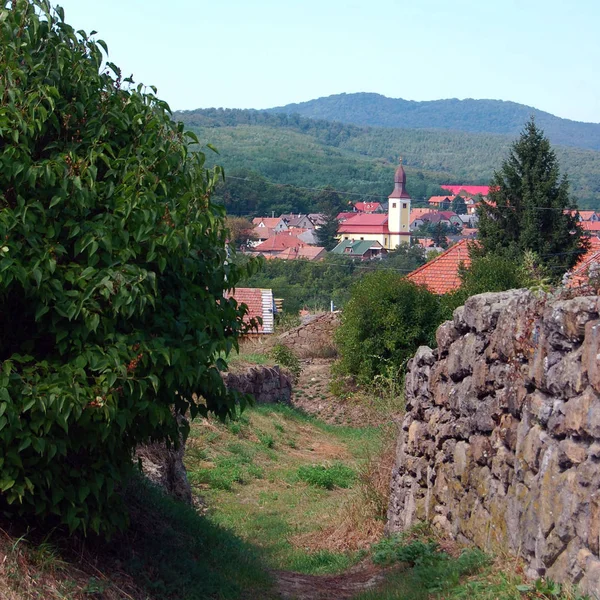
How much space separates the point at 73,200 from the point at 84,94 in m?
0.88

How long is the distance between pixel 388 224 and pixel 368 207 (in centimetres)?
1061

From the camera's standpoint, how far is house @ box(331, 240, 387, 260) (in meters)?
87.0

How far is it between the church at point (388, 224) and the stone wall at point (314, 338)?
7579 centimetres

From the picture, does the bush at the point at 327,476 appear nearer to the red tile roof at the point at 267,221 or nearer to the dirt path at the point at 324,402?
the dirt path at the point at 324,402

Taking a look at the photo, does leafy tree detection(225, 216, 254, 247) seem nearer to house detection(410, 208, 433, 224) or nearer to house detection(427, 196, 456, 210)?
house detection(410, 208, 433, 224)

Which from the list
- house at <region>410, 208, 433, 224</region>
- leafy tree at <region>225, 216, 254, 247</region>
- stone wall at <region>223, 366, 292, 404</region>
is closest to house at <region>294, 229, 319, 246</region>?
leafy tree at <region>225, 216, 254, 247</region>

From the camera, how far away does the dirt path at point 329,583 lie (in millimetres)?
7543

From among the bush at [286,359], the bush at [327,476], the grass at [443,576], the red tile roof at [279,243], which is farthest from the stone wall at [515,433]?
the red tile roof at [279,243]

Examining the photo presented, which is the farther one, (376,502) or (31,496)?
(376,502)

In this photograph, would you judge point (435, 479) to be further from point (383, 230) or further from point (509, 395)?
point (383, 230)

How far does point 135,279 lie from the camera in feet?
16.8

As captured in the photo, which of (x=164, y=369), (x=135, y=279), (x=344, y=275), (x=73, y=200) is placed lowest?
(x=344, y=275)

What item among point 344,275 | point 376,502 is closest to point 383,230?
point 344,275

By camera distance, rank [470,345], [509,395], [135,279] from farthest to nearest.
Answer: [470,345], [509,395], [135,279]
